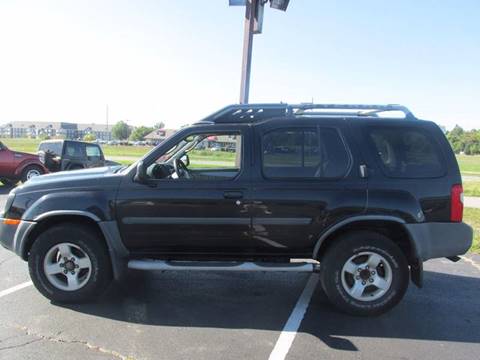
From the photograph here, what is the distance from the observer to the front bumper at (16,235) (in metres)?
4.17

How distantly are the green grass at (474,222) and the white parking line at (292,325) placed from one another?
11.2 ft

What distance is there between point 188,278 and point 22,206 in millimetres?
2084

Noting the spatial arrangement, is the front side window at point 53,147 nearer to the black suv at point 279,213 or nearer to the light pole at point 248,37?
the light pole at point 248,37

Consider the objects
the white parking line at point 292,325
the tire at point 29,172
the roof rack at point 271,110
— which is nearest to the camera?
the white parking line at point 292,325

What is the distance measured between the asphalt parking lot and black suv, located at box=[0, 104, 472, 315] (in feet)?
0.99

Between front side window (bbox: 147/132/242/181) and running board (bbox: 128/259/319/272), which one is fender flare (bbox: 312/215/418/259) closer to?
running board (bbox: 128/259/319/272)

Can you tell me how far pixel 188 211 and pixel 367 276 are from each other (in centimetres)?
191

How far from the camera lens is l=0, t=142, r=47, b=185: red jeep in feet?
43.5

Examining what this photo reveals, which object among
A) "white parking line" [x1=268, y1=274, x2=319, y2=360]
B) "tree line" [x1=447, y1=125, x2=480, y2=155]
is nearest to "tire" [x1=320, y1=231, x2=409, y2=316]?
"white parking line" [x1=268, y1=274, x2=319, y2=360]

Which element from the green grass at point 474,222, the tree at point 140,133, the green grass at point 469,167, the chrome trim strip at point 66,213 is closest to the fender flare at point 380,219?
the chrome trim strip at point 66,213

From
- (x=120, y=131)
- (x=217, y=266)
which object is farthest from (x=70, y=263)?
(x=120, y=131)

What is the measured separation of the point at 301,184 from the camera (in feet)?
13.5

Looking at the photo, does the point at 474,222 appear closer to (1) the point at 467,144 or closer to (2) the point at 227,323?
(2) the point at 227,323

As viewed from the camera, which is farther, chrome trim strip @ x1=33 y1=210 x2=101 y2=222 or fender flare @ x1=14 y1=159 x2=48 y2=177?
fender flare @ x1=14 y1=159 x2=48 y2=177
